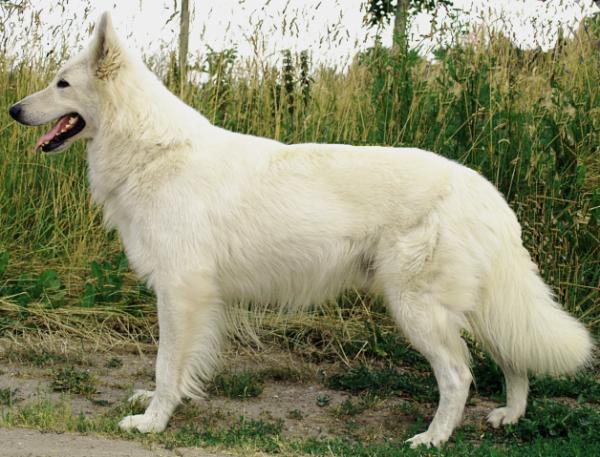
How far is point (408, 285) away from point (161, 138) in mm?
1504

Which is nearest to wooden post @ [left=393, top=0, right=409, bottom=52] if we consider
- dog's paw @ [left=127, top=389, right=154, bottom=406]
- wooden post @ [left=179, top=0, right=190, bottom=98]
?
wooden post @ [left=179, top=0, right=190, bottom=98]

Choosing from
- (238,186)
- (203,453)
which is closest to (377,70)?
(238,186)

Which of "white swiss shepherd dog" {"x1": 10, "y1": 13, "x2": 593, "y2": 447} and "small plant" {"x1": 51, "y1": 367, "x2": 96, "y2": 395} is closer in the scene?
"white swiss shepherd dog" {"x1": 10, "y1": 13, "x2": 593, "y2": 447}

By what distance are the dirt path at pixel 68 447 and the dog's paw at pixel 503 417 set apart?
5.36ft

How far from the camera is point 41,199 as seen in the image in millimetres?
6152

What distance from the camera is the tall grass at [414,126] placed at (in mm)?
5621

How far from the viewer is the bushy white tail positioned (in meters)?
4.08

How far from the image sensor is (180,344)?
4082mm

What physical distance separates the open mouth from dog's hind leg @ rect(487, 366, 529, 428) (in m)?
2.69

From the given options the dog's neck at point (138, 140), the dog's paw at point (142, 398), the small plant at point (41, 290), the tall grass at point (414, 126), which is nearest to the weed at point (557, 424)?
the tall grass at point (414, 126)

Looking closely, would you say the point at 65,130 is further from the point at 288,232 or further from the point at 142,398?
the point at 142,398

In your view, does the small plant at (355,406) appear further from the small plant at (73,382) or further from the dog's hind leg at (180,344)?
the small plant at (73,382)

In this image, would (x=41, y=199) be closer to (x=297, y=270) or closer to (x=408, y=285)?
(x=297, y=270)

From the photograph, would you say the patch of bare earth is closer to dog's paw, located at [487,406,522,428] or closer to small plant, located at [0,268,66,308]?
dog's paw, located at [487,406,522,428]
